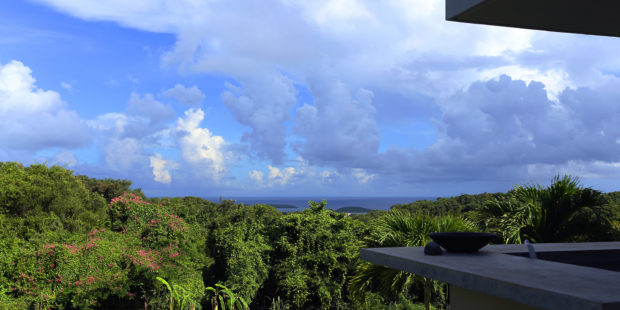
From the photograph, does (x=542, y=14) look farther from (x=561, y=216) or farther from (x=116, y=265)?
(x=116, y=265)

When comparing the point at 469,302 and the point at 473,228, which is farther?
the point at 473,228

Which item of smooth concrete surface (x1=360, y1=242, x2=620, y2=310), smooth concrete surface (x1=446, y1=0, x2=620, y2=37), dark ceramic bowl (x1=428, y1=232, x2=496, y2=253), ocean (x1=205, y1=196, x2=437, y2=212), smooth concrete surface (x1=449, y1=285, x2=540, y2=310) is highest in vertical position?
smooth concrete surface (x1=446, y1=0, x2=620, y2=37)

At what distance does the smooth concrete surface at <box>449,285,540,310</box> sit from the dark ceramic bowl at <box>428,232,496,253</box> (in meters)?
0.34

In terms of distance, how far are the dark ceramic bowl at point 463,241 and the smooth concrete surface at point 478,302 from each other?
34 centimetres

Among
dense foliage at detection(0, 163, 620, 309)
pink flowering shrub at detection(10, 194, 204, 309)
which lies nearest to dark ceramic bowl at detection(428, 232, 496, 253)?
dense foliage at detection(0, 163, 620, 309)

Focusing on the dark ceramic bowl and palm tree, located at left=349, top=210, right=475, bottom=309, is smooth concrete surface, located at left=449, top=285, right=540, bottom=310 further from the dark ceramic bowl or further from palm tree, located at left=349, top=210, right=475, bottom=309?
palm tree, located at left=349, top=210, right=475, bottom=309

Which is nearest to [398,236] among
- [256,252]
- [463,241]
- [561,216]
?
[561,216]

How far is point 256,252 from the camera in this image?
36.5 feet

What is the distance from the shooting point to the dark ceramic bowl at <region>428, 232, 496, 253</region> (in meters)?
3.74

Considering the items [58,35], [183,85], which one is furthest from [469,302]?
[58,35]

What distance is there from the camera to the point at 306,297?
10.6 metres

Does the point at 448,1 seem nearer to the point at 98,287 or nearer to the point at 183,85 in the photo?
the point at 98,287

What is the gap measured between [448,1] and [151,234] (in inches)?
398

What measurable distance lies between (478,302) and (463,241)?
52cm
